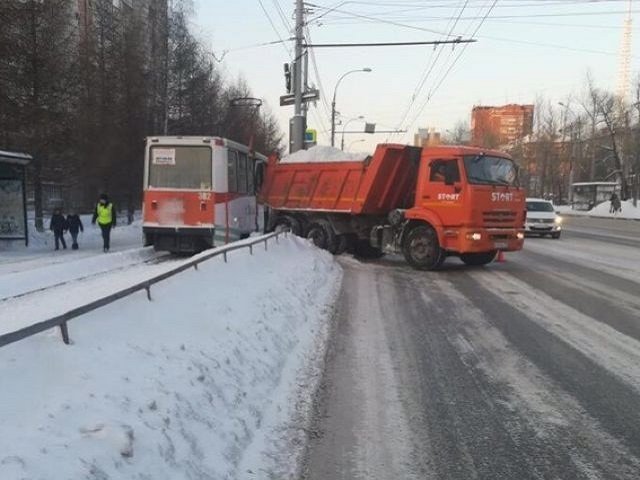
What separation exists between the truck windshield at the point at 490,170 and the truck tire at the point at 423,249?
1553mm

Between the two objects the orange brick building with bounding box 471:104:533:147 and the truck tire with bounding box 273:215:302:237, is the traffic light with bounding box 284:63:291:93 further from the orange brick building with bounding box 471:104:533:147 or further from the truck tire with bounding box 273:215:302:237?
the orange brick building with bounding box 471:104:533:147

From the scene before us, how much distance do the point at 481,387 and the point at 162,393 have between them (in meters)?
3.05

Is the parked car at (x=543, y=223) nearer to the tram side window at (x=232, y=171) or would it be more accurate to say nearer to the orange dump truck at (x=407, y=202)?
the orange dump truck at (x=407, y=202)

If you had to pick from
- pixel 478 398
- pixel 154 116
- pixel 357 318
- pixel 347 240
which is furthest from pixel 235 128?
pixel 478 398

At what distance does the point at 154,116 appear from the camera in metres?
33.0

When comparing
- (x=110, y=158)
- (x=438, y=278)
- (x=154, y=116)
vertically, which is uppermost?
(x=154, y=116)

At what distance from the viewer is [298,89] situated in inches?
973

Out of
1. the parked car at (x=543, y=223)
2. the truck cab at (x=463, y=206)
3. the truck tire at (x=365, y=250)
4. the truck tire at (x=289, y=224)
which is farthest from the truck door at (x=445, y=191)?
the parked car at (x=543, y=223)

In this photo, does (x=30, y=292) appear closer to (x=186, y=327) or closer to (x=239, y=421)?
(x=186, y=327)

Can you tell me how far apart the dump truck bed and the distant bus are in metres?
52.7

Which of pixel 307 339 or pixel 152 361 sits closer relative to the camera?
pixel 152 361

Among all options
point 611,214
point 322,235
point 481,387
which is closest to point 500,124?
point 611,214

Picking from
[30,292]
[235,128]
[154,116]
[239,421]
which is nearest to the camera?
[239,421]

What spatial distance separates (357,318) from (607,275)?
7.70 metres
